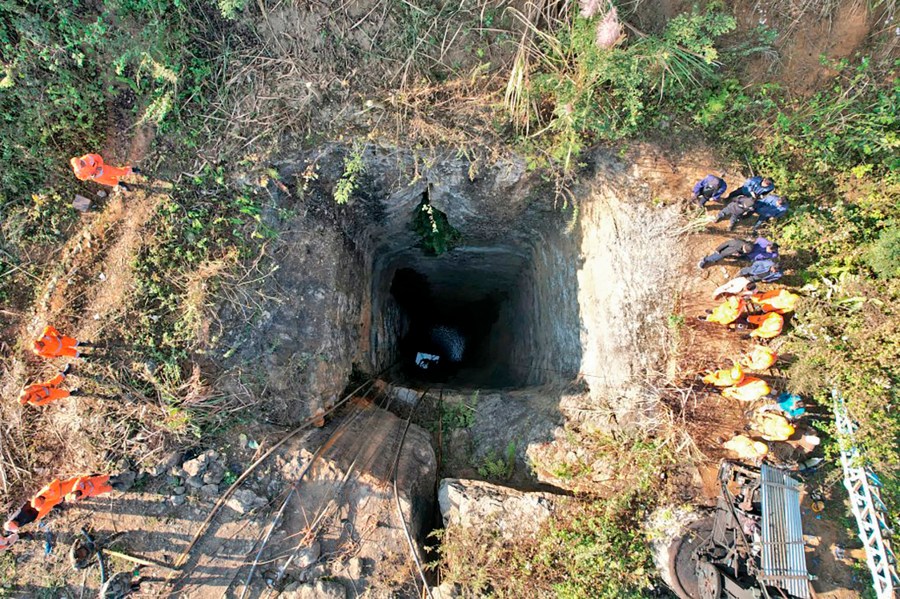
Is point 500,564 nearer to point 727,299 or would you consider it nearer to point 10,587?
point 727,299

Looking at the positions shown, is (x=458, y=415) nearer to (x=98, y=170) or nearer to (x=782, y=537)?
(x=782, y=537)

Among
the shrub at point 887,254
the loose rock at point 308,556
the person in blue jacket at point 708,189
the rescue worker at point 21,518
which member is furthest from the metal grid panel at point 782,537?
the rescue worker at point 21,518

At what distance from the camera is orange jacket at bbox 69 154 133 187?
4.64 m

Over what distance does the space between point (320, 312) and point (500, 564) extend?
3.87 meters

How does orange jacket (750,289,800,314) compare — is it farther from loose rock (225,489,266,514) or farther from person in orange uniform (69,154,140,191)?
person in orange uniform (69,154,140,191)

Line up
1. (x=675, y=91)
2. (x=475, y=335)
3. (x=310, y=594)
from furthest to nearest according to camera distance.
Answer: (x=475, y=335)
(x=675, y=91)
(x=310, y=594)

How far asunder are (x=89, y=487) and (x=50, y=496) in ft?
1.00

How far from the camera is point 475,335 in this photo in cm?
1355

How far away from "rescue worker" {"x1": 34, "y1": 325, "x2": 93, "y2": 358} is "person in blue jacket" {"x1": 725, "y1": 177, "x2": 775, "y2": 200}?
7565 mm

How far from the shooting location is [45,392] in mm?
4574

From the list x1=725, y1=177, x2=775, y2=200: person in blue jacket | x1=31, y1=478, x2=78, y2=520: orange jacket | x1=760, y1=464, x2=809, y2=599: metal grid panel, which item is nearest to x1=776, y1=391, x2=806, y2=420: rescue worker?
x1=760, y1=464, x2=809, y2=599: metal grid panel

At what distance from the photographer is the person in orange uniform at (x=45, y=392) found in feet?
14.8

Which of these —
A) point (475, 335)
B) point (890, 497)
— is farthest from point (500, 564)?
point (475, 335)

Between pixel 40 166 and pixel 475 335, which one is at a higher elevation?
pixel 475 335
